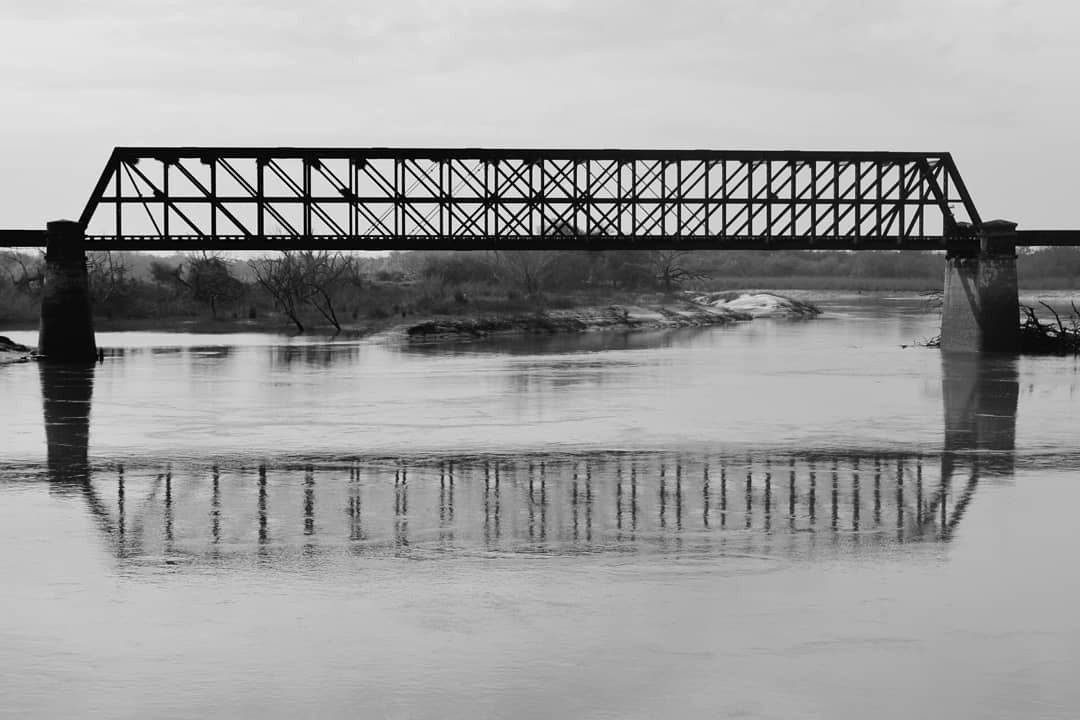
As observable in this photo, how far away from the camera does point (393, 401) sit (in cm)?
2991

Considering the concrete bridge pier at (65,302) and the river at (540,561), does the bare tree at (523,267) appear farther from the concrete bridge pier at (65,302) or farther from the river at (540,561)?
the river at (540,561)

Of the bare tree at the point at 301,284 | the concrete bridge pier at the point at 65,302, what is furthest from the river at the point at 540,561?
the bare tree at the point at 301,284

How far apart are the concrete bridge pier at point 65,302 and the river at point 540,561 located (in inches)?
655

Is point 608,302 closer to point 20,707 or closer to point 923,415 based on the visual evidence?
point 923,415

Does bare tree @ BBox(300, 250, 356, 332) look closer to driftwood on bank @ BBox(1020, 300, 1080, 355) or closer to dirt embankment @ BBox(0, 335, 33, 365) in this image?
dirt embankment @ BBox(0, 335, 33, 365)

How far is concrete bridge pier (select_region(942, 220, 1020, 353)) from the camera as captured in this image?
161 feet

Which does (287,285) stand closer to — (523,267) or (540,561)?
(523,267)

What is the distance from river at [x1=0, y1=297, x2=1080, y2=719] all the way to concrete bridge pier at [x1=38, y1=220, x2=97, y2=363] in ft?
54.6

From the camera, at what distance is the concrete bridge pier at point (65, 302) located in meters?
43.9

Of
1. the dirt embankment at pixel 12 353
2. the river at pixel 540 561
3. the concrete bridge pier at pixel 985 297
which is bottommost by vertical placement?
the river at pixel 540 561

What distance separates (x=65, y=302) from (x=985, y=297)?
30.7 meters

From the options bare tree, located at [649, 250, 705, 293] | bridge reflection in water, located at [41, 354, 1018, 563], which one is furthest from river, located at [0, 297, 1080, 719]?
bare tree, located at [649, 250, 705, 293]

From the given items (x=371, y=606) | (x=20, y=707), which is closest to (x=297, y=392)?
(x=371, y=606)

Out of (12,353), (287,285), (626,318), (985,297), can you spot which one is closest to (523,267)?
(626,318)
